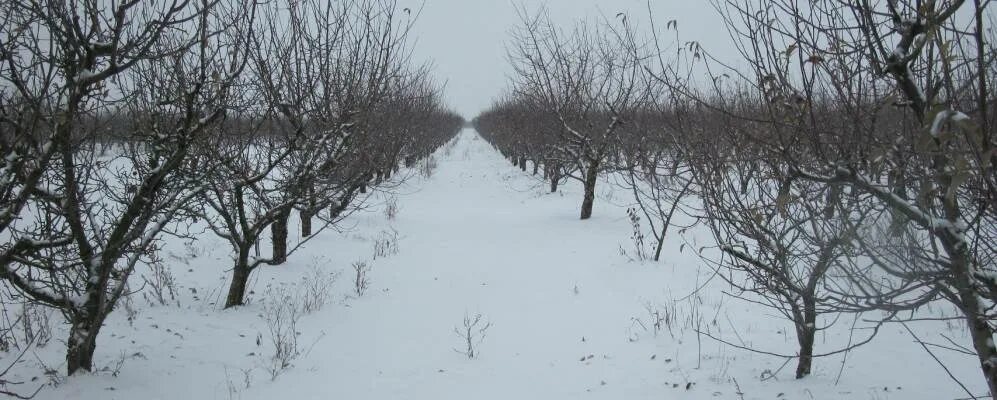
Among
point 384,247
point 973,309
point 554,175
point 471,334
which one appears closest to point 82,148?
point 471,334

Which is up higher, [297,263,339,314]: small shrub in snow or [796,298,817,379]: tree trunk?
[796,298,817,379]: tree trunk

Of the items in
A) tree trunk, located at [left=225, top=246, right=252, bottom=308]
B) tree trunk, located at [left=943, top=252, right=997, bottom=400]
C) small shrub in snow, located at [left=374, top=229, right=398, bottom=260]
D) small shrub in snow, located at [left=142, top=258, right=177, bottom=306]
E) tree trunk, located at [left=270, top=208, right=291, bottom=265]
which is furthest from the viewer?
small shrub in snow, located at [left=374, top=229, right=398, bottom=260]

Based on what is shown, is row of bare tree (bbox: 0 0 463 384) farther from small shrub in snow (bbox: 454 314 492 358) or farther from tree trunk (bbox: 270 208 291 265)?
small shrub in snow (bbox: 454 314 492 358)

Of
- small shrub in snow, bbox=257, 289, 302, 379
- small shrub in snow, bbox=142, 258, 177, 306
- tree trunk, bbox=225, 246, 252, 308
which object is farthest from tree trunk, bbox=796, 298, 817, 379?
small shrub in snow, bbox=142, 258, 177, 306

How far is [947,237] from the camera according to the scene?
196 cm

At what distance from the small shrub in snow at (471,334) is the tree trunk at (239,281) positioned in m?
2.14

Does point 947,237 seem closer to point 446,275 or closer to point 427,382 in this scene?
point 427,382

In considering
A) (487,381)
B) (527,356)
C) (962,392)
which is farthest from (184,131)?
(962,392)

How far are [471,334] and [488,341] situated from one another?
8.2 inches

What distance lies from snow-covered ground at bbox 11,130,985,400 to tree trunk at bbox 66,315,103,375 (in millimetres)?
94

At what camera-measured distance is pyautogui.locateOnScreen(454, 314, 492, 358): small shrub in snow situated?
457cm

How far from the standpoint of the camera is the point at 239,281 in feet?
17.3

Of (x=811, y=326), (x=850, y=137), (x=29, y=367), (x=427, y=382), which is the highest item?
(x=850, y=137)

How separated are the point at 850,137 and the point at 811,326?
1476mm
